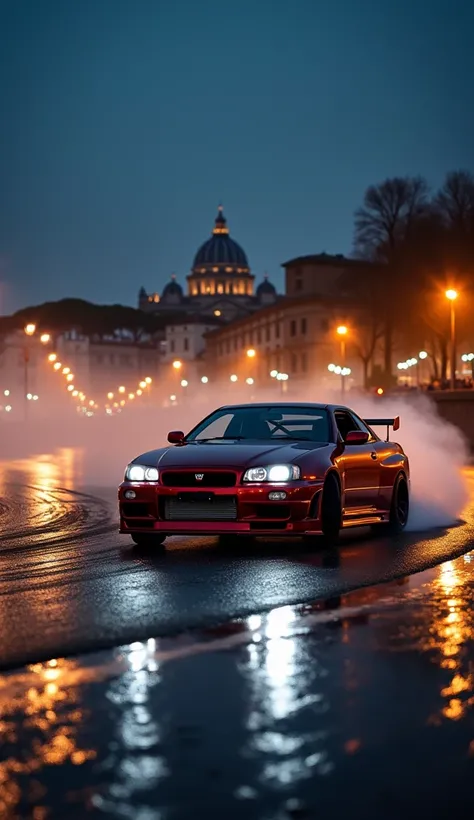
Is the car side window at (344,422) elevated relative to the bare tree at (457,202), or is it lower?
lower

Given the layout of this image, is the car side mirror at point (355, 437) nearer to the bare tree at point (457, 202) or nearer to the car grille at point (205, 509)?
the car grille at point (205, 509)

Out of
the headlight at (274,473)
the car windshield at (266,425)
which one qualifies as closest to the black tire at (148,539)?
the headlight at (274,473)

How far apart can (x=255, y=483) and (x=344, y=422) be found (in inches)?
Answer: 94.9

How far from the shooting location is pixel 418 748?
191 inches

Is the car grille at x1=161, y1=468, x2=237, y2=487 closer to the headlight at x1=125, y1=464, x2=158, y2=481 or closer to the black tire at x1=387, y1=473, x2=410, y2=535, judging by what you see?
the headlight at x1=125, y1=464, x2=158, y2=481

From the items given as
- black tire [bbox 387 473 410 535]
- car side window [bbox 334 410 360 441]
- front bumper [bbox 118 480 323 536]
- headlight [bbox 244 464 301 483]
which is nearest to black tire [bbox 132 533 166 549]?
front bumper [bbox 118 480 323 536]

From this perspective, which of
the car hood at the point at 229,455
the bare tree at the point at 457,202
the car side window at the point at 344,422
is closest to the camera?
the car hood at the point at 229,455

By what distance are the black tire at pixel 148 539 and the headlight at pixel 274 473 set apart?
3.69ft

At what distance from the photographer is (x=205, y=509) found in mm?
11508

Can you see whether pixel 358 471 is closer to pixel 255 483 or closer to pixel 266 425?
pixel 266 425

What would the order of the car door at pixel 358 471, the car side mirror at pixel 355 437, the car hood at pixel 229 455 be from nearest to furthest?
the car hood at pixel 229 455 → the car door at pixel 358 471 → the car side mirror at pixel 355 437

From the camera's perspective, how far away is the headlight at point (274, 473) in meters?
11.5

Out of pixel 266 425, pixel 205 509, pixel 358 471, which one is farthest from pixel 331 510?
pixel 266 425

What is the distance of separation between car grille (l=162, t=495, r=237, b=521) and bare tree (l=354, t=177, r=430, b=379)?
203 ft
